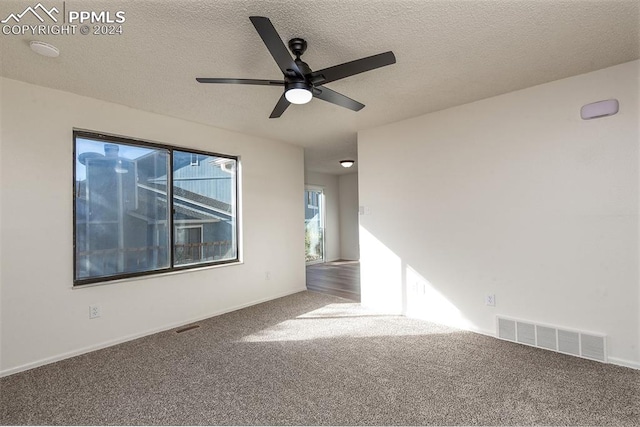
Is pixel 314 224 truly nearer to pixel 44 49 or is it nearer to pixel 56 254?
pixel 56 254

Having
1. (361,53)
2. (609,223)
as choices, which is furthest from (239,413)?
(609,223)

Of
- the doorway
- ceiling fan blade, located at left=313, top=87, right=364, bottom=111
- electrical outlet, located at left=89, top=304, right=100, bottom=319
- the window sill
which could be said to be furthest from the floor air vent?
the doorway

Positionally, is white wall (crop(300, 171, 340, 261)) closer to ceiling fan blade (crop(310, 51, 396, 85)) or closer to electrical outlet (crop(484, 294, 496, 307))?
electrical outlet (crop(484, 294, 496, 307))

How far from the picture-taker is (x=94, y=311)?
2.91 metres

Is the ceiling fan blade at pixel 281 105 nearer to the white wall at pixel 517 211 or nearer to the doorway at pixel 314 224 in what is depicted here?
the white wall at pixel 517 211

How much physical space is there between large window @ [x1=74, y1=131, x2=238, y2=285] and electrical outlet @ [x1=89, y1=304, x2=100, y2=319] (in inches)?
9.7

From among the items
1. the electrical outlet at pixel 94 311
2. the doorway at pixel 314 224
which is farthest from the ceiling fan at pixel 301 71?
the doorway at pixel 314 224

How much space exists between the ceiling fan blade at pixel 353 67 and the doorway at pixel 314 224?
583 centimetres

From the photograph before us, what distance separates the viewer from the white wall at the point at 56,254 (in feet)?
8.13

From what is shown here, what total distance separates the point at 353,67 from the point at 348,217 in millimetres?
6765

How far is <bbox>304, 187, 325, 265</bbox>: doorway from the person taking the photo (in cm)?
795

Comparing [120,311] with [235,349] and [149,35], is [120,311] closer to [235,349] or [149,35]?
[235,349]

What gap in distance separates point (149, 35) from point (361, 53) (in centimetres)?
140

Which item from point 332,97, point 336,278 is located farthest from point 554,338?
point 336,278
